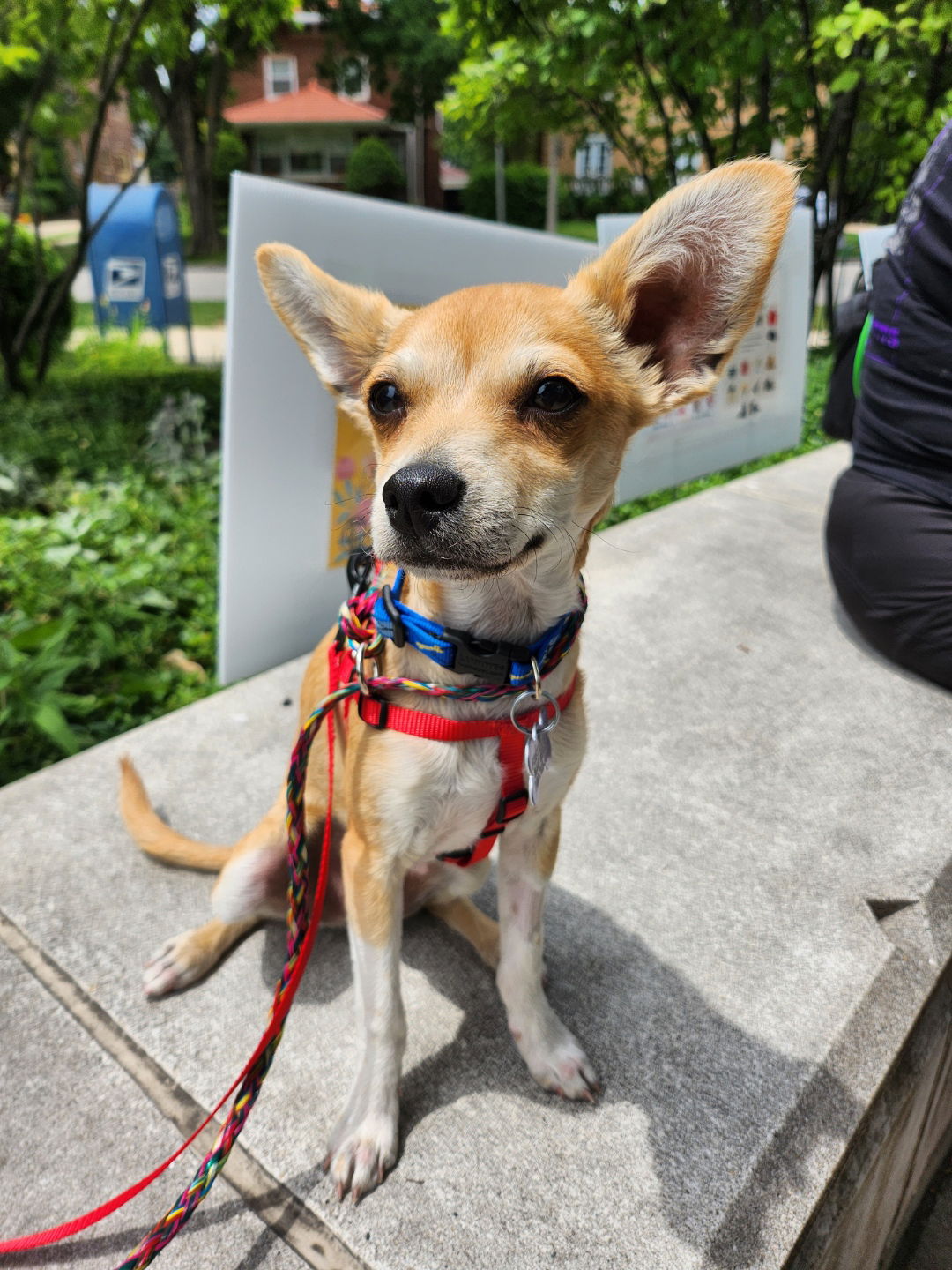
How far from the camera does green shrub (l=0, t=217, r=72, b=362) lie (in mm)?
7160

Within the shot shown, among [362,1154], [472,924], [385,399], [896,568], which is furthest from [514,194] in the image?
[362,1154]

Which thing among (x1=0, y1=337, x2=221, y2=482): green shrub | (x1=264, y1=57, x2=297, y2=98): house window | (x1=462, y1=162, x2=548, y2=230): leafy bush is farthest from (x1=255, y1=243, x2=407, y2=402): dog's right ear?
(x1=264, y1=57, x2=297, y2=98): house window

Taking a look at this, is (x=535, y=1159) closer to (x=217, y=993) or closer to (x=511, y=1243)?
(x=511, y=1243)

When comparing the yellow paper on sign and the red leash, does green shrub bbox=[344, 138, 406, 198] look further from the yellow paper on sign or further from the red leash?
the red leash

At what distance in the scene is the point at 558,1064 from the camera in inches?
71.5

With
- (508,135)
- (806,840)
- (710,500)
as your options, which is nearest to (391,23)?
(508,135)

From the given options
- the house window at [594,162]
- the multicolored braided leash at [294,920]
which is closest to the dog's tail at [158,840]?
the multicolored braided leash at [294,920]

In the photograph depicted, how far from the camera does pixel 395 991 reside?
5.49ft

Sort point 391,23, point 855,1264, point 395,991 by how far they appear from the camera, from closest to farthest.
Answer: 1. point 395,991
2. point 855,1264
3. point 391,23

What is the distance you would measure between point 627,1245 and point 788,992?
77 centimetres

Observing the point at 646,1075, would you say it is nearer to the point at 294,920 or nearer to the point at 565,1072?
the point at 565,1072

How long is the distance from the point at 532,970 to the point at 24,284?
8512 mm

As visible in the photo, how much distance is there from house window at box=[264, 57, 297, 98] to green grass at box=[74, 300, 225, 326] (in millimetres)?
36384

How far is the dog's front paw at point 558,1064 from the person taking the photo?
1.81 meters
